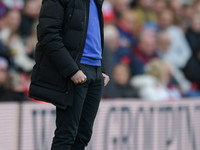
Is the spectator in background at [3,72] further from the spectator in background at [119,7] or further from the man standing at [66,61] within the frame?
the spectator in background at [119,7]

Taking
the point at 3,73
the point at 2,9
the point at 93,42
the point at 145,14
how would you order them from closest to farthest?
the point at 93,42 → the point at 3,73 → the point at 2,9 → the point at 145,14

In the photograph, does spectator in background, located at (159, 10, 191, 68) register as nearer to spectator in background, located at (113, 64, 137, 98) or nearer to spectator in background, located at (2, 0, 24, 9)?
spectator in background, located at (113, 64, 137, 98)

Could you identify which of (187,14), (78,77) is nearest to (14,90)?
(78,77)

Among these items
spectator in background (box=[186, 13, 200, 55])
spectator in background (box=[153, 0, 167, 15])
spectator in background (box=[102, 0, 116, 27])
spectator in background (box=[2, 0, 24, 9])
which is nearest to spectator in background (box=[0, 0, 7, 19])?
spectator in background (box=[2, 0, 24, 9])

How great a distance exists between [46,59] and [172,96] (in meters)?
4.32

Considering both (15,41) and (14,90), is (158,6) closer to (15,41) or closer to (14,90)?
(15,41)

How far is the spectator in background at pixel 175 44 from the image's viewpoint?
342 inches

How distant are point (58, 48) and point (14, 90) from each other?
2.65m

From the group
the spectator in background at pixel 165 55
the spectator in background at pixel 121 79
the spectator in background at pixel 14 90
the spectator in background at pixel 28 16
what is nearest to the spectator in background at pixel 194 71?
the spectator in background at pixel 165 55

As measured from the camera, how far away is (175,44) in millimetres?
8820

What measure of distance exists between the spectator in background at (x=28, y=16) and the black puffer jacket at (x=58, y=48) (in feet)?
12.4

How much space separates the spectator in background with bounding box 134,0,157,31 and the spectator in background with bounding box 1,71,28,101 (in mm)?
3684

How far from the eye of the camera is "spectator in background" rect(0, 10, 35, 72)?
21.0ft

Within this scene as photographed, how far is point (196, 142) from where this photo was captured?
5594 millimetres
